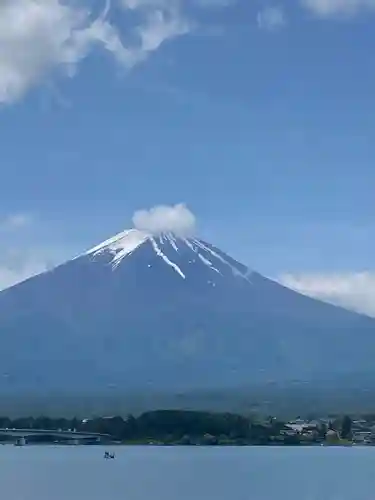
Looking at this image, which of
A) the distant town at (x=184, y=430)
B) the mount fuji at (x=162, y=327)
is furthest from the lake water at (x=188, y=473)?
the mount fuji at (x=162, y=327)

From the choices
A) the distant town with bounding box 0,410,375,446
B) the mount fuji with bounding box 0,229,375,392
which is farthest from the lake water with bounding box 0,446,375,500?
the mount fuji with bounding box 0,229,375,392

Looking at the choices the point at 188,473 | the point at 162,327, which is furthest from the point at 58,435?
the point at 162,327

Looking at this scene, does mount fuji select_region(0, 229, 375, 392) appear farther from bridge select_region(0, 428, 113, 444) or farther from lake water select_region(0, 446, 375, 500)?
lake water select_region(0, 446, 375, 500)

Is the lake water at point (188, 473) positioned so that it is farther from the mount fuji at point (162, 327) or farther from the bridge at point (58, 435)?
the mount fuji at point (162, 327)

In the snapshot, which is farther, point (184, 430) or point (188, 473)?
point (184, 430)

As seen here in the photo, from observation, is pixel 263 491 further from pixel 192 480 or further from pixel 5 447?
pixel 5 447

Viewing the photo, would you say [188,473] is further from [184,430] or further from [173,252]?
[173,252]

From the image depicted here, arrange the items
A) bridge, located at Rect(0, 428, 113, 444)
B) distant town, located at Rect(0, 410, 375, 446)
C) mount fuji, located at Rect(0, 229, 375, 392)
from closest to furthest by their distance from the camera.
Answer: distant town, located at Rect(0, 410, 375, 446) < bridge, located at Rect(0, 428, 113, 444) < mount fuji, located at Rect(0, 229, 375, 392)
